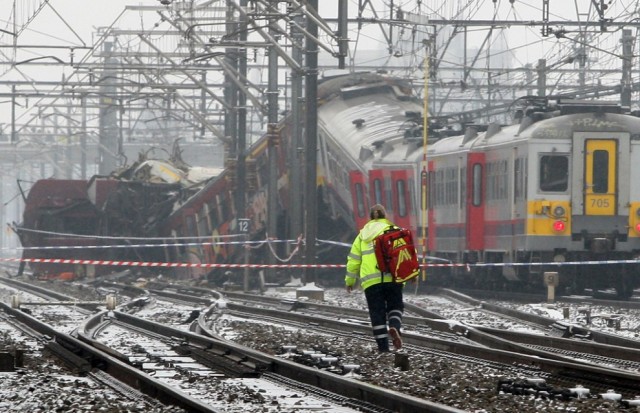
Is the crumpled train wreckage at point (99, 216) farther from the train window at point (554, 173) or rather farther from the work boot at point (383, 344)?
the work boot at point (383, 344)

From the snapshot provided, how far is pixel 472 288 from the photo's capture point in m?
30.3

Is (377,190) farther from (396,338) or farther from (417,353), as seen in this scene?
(396,338)

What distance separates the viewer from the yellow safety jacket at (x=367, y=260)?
13.2 metres

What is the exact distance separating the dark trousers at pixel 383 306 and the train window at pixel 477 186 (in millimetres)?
14480

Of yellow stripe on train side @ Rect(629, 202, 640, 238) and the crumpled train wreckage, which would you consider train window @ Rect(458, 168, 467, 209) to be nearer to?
yellow stripe on train side @ Rect(629, 202, 640, 238)

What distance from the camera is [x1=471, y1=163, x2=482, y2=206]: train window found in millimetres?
27781

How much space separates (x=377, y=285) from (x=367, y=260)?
242mm

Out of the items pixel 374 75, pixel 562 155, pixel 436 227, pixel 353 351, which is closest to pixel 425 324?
pixel 353 351

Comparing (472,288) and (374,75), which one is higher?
(374,75)

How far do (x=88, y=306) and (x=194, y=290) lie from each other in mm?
7270

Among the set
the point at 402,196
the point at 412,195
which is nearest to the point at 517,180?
the point at 412,195

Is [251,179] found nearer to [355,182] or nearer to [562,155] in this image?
[355,182]

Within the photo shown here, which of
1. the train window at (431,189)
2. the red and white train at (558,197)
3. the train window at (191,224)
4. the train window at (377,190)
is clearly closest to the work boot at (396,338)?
the red and white train at (558,197)

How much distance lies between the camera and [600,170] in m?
25.9
